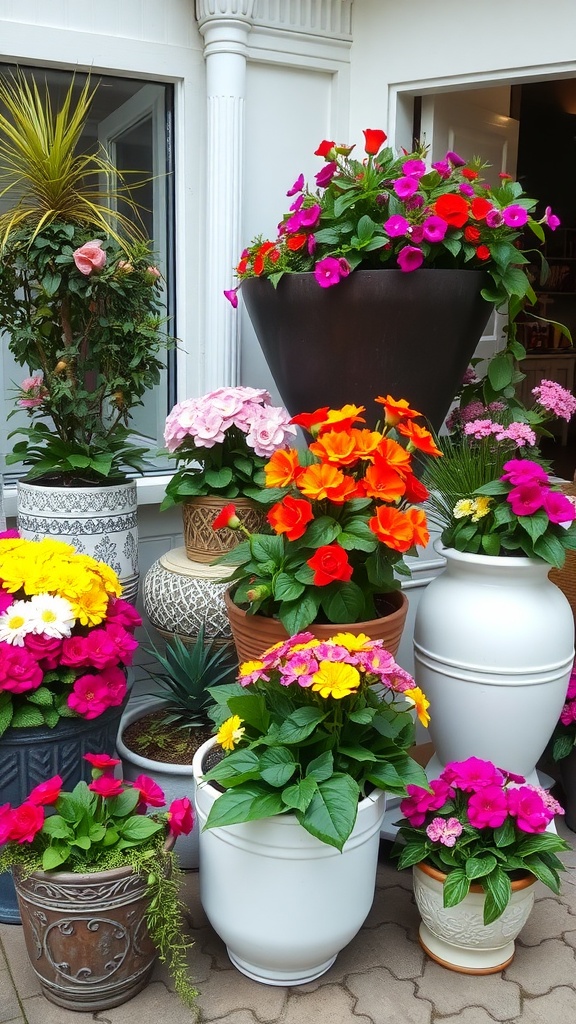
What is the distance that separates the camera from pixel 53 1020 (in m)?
1.70

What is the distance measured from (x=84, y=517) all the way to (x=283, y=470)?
0.77 metres

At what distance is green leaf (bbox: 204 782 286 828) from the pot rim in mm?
402

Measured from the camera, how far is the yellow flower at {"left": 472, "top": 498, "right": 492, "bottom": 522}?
2.10 m

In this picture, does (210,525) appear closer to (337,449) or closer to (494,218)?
(337,449)

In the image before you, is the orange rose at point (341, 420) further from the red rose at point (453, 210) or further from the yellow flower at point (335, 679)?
the red rose at point (453, 210)

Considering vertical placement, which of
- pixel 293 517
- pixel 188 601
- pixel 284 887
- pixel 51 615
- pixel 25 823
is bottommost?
pixel 284 887

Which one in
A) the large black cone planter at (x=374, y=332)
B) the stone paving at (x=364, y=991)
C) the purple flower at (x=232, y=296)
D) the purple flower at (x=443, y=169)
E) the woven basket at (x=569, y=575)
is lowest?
the stone paving at (x=364, y=991)

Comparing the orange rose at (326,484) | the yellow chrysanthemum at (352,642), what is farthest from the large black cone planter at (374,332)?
the yellow chrysanthemum at (352,642)

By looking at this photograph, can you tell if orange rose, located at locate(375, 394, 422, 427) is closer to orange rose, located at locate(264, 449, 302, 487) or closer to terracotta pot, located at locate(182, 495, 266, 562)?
orange rose, located at locate(264, 449, 302, 487)

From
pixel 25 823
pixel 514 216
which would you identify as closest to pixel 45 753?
pixel 25 823

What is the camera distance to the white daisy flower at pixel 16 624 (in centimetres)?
184

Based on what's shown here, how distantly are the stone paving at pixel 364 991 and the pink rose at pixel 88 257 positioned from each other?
157cm

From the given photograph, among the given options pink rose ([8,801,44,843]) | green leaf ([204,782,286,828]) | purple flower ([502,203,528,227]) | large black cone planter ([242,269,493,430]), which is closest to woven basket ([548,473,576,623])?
large black cone planter ([242,269,493,430])

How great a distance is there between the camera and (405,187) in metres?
2.24
